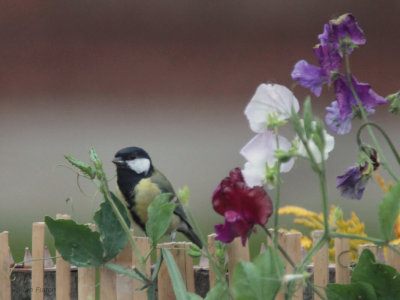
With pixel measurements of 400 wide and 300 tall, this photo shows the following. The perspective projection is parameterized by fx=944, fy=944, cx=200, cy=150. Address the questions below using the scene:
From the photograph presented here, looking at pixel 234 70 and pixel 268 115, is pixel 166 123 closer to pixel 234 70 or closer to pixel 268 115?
pixel 234 70

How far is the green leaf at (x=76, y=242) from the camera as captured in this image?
44.3 inches

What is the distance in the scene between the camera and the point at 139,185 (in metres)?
2.19

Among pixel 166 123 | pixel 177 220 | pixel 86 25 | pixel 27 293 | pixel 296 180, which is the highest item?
pixel 86 25

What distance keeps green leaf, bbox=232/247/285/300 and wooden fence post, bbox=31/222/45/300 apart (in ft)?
2.10

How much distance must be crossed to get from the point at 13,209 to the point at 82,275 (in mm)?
5431

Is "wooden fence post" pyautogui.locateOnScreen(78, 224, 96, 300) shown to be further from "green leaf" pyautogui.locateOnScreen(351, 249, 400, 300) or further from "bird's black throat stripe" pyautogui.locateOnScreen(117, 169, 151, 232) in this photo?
"bird's black throat stripe" pyautogui.locateOnScreen(117, 169, 151, 232)

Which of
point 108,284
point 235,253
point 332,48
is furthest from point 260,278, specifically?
point 108,284

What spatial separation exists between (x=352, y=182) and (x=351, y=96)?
97mm

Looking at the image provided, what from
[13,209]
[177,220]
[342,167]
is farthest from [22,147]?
[177,220]

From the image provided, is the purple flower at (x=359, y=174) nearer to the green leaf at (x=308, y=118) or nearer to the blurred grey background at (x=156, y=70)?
the green leaf at (x=308, y=118)

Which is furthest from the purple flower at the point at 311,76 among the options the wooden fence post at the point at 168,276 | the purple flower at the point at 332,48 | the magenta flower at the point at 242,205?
the wooden fence post at the point at 168,276

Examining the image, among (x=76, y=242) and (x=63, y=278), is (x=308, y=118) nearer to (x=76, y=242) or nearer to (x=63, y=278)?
(x=76, y=242)

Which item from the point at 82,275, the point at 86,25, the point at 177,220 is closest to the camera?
the point at 82,275

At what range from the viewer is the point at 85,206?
6305 mm
